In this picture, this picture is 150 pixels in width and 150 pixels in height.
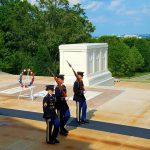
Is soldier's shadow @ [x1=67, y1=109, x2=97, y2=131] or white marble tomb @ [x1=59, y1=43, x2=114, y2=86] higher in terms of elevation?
white marble tomb @ [x1=59, y1=43, x2=114, y2=86]

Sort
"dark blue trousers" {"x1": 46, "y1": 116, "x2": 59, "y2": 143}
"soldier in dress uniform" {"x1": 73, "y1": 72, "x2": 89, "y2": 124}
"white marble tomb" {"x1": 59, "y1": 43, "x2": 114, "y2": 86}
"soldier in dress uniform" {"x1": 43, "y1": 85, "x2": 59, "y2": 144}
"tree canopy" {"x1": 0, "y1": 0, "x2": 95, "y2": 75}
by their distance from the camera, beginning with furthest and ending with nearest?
"tree canopy" {"x1": 0, "y1": 0, "x2": 95, "y2": 75} < "white marble tomb" {"x1": 59, "y1": 43, "x2": 114, "y2": 86} < "soldier in dress uniform" {"x1": 73, "y1": 72, "x2": 89, "y2": 124} < "dark blue trousers" {"x1": 46, "y1": 116, "x2": 59, "y2": 143} < "soldier in dress uniform" {"x1": 43, "y1": 85, "x2": 59, "y2": 144}

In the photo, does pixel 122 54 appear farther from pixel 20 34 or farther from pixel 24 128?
pixel 24 128

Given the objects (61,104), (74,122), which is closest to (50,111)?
(61,104)

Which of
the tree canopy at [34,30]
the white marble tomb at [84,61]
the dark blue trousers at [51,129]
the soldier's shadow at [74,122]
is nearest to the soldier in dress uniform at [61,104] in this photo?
the dark blue trousers at [51,129]

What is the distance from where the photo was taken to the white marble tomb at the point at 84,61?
56.0 ft

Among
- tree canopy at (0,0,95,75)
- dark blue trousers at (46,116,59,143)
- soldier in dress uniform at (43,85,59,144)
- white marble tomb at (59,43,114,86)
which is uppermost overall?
tree canopy at (0,0,95,75)

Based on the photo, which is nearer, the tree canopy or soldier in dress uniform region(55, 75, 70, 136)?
soldier in dress uniform region(55, 75, 70, 136)

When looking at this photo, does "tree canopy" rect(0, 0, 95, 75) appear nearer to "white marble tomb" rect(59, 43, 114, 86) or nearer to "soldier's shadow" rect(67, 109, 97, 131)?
"white marble tomb" rect(59, 43, 114, 86)

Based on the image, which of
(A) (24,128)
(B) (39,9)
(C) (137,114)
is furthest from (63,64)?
(B) (39,9)

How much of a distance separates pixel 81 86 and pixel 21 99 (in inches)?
182

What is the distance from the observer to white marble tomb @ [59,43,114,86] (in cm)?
1708

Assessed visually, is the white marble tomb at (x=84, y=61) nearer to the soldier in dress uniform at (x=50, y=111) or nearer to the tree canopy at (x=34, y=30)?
the soldier in dress uniform at (x=50, y=111)

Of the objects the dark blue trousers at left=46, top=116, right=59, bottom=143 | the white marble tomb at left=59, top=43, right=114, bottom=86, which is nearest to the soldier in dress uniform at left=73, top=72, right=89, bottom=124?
the dark blue trousers at left=46, top=116, right=59, bottom=143

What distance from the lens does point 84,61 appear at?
1711cm
